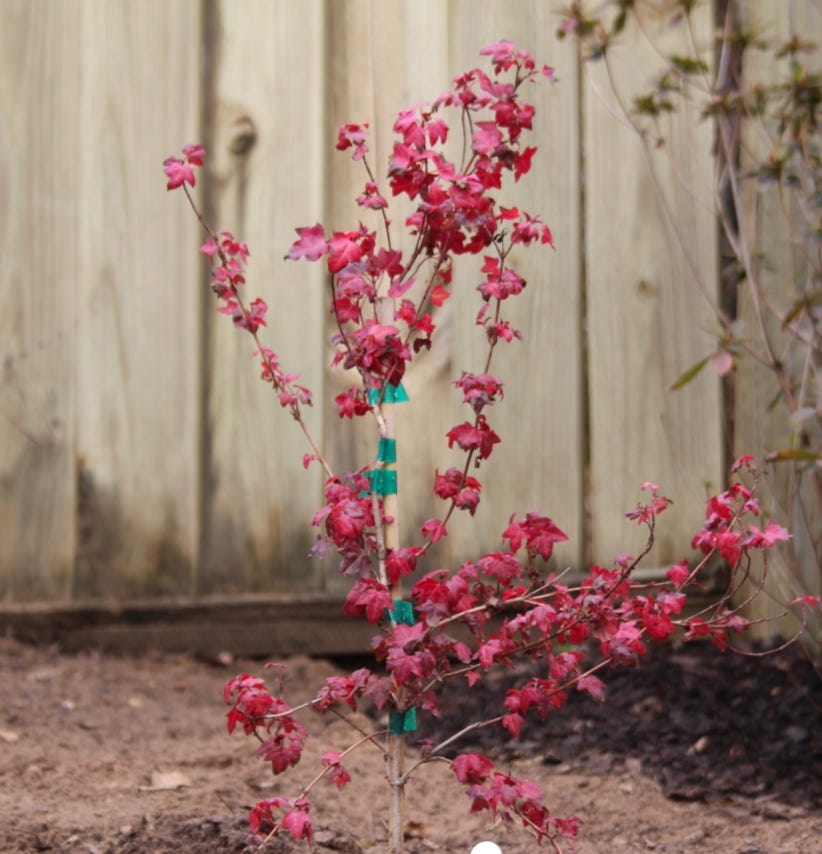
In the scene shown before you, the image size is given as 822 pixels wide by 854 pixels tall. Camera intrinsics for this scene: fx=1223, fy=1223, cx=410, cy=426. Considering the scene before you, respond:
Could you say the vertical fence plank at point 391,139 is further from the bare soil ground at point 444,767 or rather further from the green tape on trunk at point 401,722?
the green tape on trunk at point 401,722

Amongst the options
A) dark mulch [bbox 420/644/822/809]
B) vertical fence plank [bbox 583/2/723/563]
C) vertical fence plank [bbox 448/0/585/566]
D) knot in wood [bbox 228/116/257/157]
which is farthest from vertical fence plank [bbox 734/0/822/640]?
knot in wood [bbox 228/116/257/157]

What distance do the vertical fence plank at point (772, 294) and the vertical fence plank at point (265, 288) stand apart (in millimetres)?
1058

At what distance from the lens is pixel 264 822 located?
177 centimetres

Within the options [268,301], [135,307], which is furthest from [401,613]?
[135,307]

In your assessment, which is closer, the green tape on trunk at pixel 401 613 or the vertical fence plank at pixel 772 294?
the green tape on trunk at pixel 401 613

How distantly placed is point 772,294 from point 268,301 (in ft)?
4.13

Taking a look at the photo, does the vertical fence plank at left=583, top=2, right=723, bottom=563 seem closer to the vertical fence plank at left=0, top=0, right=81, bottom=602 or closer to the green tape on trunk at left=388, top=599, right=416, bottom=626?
the green tape on trunk at left=388, top=599, right=416, bottom=626

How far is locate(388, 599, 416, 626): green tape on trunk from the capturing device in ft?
Answer: 5.95

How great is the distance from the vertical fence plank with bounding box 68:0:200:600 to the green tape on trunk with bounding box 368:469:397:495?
144 cm

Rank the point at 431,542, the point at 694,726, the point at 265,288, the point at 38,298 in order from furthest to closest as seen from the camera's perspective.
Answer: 1. the point at 38,298
2. the point at 265,288
3. the point at 694,726
4. the point at 431,542

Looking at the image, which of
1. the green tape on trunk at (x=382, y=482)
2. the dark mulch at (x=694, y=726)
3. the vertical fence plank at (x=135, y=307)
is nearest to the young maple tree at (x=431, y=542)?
the green tape on trunk at (x=382, y=482)

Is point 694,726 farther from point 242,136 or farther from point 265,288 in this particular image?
point 242,136

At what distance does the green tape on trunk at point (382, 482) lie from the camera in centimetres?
183

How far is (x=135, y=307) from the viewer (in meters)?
3.24
